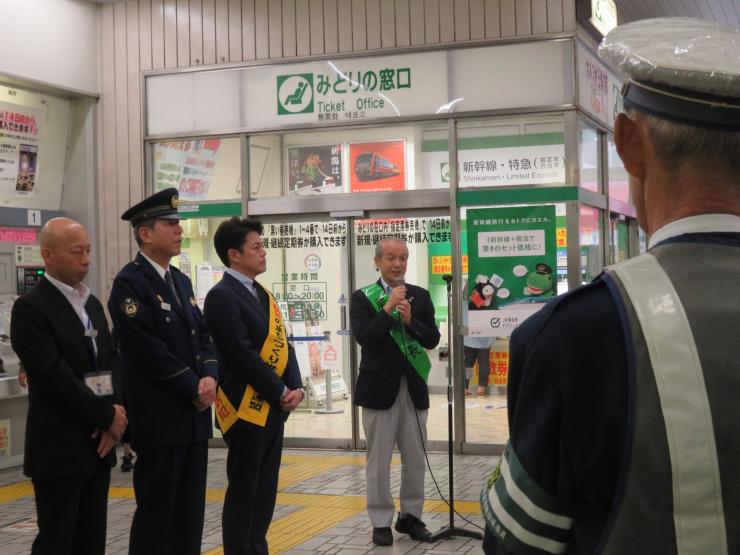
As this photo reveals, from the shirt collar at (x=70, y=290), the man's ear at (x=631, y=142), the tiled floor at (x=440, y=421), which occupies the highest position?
the man's ear at (x=631, y=142)

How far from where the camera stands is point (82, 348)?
4.00 m

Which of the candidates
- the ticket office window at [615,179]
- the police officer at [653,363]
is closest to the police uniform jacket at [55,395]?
the police officer at [653,363]

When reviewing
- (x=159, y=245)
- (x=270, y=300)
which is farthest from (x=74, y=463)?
(x=270, y=300)

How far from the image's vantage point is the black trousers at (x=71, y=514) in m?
3.77

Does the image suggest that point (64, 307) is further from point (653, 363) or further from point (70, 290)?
point (653, 363)

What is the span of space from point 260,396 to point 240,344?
0.86 ft

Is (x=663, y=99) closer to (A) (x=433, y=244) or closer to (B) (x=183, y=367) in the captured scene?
(B) (x=183, y=367)

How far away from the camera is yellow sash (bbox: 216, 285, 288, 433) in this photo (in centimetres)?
444

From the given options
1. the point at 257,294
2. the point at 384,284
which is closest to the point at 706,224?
the point at 257,294

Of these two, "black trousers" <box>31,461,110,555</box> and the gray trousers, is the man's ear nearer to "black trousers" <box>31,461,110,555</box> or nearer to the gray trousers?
"black trousers" <box>31,461,110,555</box>

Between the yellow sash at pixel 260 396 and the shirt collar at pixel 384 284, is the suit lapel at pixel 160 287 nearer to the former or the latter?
the yellow sash at pixel 260 396

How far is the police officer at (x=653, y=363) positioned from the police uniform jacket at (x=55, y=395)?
293 centimetres

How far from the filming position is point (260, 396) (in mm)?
4477

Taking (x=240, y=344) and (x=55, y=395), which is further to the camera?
(x=240, y=344)
